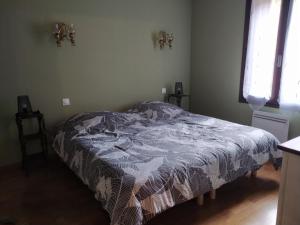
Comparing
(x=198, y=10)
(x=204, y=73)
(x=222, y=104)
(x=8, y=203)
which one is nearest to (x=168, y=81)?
(x=204, y=73)

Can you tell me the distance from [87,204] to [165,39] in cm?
271

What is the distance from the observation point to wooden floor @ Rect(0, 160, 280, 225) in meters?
2.12

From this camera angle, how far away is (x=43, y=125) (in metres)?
3.02

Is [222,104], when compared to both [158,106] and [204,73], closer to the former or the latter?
[204,73]

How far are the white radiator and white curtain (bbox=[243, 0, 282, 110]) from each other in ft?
0.45

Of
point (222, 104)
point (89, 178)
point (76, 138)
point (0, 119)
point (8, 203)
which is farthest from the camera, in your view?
point (222, 104)

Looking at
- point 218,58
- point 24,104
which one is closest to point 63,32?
point 24,104

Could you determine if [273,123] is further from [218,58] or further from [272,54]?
[218,58]

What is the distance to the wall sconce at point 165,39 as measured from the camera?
12.8ft

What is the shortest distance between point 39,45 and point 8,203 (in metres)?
1.78

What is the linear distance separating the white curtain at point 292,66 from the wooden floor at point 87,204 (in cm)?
93

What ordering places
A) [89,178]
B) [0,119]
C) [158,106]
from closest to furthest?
1. [89,178]
2. [0,119]
3. [158,106]

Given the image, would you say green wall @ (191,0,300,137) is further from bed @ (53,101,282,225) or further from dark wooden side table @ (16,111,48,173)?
dark wooden side table @ (16,111,48,173)

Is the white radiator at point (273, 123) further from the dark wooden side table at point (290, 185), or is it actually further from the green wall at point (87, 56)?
the dark wooden side table at point (290, 185)
